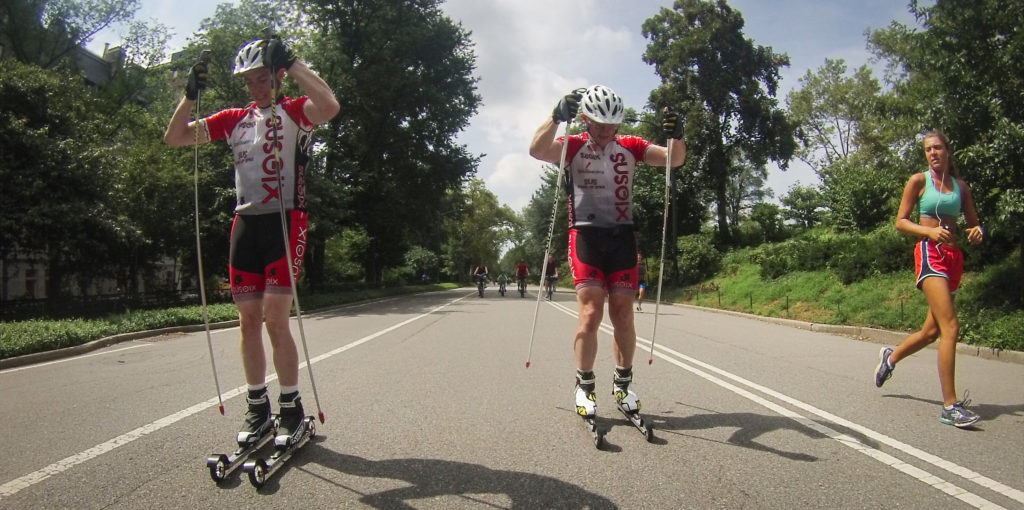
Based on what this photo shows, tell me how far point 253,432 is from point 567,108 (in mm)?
2714

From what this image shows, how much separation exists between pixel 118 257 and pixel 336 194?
7420mm

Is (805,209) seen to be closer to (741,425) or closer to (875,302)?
(875,302)

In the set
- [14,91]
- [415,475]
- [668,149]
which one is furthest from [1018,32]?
[14,91]

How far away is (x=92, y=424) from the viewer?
169 inches

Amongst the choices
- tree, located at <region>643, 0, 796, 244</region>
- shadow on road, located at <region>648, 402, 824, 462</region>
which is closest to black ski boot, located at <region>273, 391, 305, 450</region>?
shadow on road, located at <region>648, 402, 824, 462</region>

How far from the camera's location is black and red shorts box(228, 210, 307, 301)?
337 centimetres

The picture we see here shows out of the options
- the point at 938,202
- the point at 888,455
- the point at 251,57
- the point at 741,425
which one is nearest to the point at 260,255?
the point at 251,57

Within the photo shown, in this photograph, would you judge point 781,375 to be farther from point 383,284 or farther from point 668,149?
point 383,284

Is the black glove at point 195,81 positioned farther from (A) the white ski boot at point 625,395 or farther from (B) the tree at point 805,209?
(B) the tree at point 805,209

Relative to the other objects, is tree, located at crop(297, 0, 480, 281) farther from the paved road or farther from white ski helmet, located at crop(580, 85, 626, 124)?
white ski helmet, located at crop(580, 85, 626, 124)

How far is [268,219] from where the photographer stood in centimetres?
A: 345

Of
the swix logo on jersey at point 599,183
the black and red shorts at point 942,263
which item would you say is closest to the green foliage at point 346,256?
the swix logo on jersey at point 599,183

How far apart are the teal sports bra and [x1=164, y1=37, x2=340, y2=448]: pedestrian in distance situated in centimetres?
442

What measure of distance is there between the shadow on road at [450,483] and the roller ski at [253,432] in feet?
0.73
